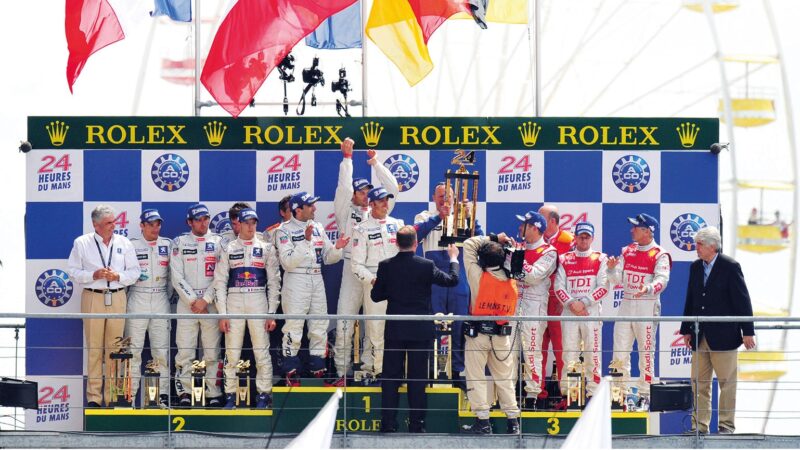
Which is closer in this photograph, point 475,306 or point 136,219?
point 475,306

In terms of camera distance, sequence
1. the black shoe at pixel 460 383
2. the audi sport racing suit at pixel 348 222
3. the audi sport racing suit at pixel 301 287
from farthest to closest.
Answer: the audi sport racing suit at pixel 348 222
the audi sport racing suit at pixel 301 287
the black shoe at pixel 460 383

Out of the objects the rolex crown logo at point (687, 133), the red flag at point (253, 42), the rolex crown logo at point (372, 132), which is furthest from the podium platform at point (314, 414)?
the red flag at point (253, 42)

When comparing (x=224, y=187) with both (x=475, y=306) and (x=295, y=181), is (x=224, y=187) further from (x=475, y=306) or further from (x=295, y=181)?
(x=475, y=306)

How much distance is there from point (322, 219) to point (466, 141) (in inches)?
58.1

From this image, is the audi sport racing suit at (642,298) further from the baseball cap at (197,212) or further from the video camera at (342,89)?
the baseball cap at (197,212)

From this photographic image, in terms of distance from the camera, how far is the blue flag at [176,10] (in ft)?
48.2

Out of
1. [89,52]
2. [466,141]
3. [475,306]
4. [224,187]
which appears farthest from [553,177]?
[89,52]

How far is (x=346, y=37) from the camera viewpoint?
14867 mm

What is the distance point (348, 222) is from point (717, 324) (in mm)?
3267

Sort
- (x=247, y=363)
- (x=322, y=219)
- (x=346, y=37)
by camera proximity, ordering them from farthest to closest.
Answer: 1. (x=346, y=37)
2. (x=322, y=219)
3. (x=247, y=363)

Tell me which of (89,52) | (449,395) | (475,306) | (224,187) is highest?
(89,52)

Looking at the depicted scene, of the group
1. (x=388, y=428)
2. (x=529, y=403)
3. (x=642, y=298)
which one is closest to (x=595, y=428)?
(x=388, y=428)

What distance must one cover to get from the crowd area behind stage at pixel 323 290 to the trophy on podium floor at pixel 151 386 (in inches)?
1.2

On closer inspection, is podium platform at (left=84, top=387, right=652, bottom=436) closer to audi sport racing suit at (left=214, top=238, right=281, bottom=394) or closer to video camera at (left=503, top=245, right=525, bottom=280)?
audi sport racing suit at (left=214, top=238, right=281, bottom=394)
